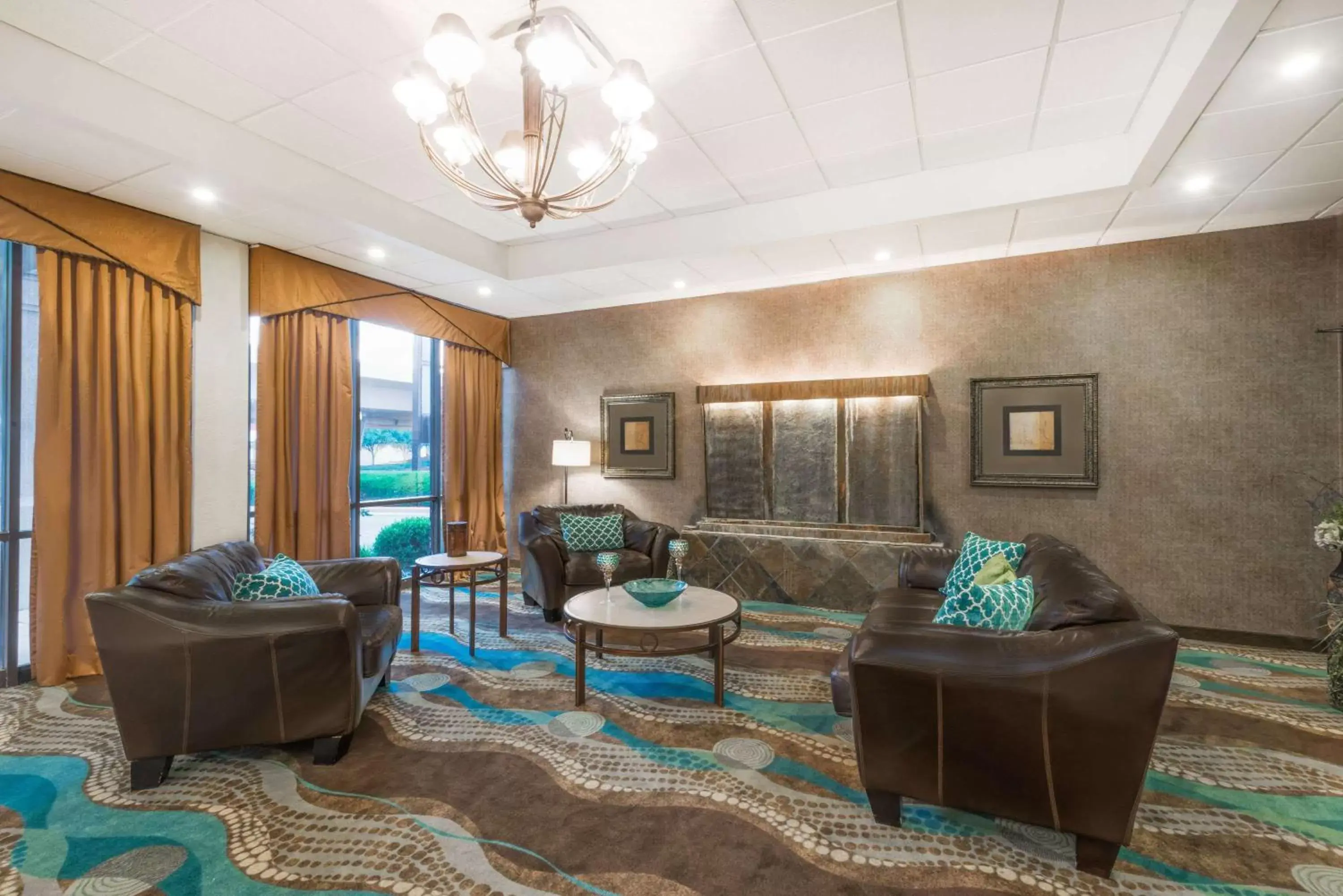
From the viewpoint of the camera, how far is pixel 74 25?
2270 millimetres

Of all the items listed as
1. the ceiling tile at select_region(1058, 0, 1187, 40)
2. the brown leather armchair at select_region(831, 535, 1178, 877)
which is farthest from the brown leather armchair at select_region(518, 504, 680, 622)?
the ceiling tile at select_region(1058, 0, 1187, 40)

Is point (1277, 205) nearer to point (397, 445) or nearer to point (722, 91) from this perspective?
point (722, 91)

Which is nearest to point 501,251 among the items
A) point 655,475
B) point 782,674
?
point 655,475

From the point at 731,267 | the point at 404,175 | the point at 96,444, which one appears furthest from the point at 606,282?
the point at 96,444

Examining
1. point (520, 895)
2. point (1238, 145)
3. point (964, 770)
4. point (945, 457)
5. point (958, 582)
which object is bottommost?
point (520, 895)

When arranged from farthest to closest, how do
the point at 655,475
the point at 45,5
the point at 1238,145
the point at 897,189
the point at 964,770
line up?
the point at 655,475 < the point at 897,189 < the point at 1238,145 < the point at 45,5 < the point at 964,770

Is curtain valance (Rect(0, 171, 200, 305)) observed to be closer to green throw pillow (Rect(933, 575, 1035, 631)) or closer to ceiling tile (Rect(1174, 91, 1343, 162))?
green throw pillow (Rect(933, 575, 1035, 631))

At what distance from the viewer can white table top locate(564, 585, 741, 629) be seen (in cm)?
292

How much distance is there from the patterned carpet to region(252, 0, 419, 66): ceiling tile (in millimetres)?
2918

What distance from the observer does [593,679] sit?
3.37 meters

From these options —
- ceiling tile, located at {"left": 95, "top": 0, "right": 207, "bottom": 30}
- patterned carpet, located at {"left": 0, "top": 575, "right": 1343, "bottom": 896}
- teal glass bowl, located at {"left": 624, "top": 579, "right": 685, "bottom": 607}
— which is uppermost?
ceiling tile, located at {"left": 95, "top": 0, "right": 207, "bottom": 30}

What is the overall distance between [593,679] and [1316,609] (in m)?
4.61

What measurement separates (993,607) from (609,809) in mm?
1636

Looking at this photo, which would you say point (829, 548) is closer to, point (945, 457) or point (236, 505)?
point (945, 457)
